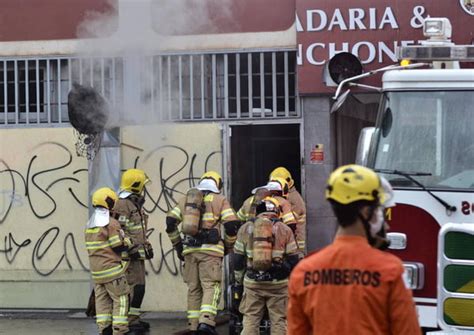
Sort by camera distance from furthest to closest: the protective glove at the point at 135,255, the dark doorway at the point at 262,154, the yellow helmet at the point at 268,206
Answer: the dark doorway at the point at 262,154
the protective glove at the point at 135,255
the yellow helmet at the point at 268,206

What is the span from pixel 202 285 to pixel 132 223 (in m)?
1.01

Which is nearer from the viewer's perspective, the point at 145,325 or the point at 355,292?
the point at 355,292

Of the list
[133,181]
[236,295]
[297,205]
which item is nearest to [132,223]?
[133,181]

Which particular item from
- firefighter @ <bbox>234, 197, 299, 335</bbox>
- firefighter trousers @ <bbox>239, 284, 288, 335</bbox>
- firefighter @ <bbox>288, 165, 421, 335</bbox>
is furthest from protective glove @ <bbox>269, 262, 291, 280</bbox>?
firefighter @ <bbox>288, 165, 421, 335</bbox>

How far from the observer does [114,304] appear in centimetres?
941

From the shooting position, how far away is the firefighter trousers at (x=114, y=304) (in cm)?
936

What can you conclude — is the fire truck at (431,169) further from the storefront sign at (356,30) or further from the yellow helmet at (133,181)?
the storefront sign at (356,30)

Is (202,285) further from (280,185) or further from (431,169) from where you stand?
(431,169)

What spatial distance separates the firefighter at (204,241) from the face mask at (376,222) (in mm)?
5371

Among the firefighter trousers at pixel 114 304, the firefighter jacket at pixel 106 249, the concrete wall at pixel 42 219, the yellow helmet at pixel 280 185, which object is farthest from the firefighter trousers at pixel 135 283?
the yellow helmet at pixel 280 185

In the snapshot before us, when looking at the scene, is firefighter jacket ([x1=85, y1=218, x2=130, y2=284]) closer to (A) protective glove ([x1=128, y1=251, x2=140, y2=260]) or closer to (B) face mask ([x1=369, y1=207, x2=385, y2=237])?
(A) protective glove ([x1=128, y1=251, x2=140, y2=260])

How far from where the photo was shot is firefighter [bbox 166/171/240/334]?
9.38m

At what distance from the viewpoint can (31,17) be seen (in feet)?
37.4

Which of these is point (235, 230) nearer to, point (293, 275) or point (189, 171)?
point (189, 171)
